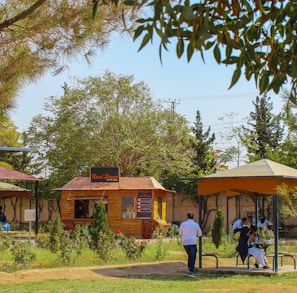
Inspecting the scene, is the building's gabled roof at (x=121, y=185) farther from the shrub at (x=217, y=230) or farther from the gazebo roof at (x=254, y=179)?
the gazebo roof at (x=254, y=179)

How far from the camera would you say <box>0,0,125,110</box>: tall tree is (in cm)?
1018

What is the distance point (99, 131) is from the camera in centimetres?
3462

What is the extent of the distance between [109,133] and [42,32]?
24054 millimetres

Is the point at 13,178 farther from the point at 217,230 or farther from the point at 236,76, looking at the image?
the point at 236,76

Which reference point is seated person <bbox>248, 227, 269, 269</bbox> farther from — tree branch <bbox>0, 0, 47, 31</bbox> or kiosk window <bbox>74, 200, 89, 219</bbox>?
kiosk window <bbox>74, 200, 89, 219</bbox>

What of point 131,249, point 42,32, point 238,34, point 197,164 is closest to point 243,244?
point 131,249

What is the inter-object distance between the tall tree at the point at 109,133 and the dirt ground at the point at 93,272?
17.6 meters

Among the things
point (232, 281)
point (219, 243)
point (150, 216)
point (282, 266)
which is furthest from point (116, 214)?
point (232, 281)

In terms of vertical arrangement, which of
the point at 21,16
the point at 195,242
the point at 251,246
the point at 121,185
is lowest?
the point at 251,246

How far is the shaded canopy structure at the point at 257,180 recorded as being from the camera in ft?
Result: 50.0

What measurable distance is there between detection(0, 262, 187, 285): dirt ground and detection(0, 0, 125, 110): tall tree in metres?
4.15

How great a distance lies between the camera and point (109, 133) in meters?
34.5

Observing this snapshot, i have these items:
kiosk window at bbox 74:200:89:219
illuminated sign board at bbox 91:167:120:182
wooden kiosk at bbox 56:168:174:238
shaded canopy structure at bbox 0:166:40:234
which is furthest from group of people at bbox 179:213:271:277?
kiosk window at bbox 74:200:89:219

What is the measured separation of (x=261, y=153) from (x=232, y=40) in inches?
1450
